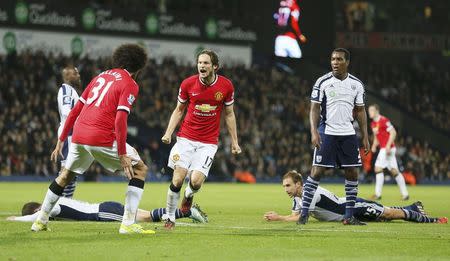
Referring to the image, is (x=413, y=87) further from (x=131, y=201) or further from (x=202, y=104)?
(x=131, y=201)

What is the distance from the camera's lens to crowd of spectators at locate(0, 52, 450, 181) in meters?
32.7

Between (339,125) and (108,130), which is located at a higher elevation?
(339,125)

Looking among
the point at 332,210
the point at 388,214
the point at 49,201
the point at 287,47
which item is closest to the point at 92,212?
the point at 49,201

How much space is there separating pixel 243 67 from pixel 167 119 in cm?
611

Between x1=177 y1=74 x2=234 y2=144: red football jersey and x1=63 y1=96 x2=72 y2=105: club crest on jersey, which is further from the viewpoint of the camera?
x1=63 y1=96 x2=72 y2=105: club crest on jersey

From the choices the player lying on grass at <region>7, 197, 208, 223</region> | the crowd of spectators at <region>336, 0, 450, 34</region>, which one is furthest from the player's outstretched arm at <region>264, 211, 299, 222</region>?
the crowd of spectators at <region>336, 0, 450, 34</region>

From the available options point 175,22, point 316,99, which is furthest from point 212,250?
point 175,22

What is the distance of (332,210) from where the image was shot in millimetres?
13695

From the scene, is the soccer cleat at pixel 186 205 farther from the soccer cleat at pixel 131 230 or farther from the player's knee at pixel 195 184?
the soccer cleat at pixel 131 230

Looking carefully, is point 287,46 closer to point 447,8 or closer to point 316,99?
point 447,8

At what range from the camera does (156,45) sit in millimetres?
40188

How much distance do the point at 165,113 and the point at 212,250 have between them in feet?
91.7

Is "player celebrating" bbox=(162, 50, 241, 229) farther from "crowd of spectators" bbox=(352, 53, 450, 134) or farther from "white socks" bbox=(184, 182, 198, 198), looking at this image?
"crowd of spectators" bbox=(352, 53, 450, 134)

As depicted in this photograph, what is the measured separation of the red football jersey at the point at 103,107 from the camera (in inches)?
418
